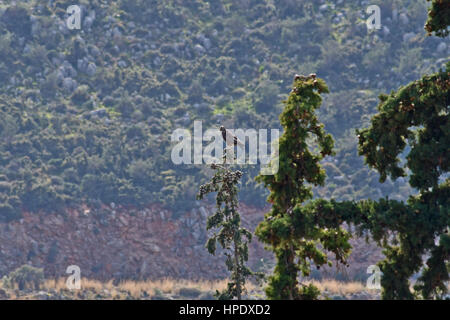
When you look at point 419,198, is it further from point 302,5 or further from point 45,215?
point 302,5

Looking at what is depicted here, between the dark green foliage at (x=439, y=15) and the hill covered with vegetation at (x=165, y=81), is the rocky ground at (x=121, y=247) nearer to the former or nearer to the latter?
the hill covered with vegetation at (x=165, y=81)

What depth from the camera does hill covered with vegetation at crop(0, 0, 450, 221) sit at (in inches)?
1838

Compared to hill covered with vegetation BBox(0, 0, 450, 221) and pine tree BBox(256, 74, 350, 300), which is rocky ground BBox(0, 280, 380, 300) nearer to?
hill covered with vegetation BBox(0, 0, 450, 221)

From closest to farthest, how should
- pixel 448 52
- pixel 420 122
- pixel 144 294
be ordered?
pixel 420 122 → pixel 144 294 → pixel 448 52

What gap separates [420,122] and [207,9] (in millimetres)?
45978

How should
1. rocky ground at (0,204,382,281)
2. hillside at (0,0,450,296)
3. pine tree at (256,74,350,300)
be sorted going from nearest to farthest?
pine tree at (256,74,350,300) < rocky ground at (0,204,382,281) < hillside at (0,0,450,296)

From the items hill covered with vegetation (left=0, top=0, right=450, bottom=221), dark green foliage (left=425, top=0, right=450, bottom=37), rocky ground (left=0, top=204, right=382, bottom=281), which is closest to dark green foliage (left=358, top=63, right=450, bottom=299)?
dark green foliage (left=425, top=0, right=450, bottom=37)

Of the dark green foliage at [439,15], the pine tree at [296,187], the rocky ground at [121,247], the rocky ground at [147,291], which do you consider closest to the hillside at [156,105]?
the rocky ground at [121,247]

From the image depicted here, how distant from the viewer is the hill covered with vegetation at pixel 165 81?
4669 cm

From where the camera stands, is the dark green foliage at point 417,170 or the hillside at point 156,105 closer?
the dark green foliage at point 417,170

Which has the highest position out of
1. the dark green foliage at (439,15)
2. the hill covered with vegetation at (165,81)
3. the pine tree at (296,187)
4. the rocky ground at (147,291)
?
the hill covered with vegetation at (165,81)

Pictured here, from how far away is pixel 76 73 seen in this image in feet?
177
